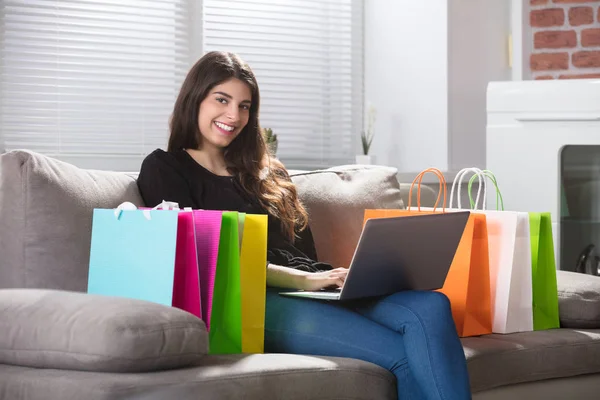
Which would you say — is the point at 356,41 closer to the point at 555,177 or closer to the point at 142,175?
the point at 555,177

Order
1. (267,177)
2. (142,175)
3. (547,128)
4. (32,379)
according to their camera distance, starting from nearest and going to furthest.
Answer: (32,379)
(142,175)
(267,177)
(547,128)

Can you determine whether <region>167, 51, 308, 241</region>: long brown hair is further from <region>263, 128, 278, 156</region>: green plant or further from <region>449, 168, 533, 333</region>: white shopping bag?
<region>263, 128, 278, 156</region>: green plant

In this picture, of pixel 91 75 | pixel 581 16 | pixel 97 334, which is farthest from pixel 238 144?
pixel 581 16

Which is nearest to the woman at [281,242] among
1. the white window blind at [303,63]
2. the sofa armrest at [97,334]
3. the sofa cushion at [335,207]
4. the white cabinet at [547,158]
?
the sofa cushion at [335,207]

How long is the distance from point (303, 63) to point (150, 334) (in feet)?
8.61

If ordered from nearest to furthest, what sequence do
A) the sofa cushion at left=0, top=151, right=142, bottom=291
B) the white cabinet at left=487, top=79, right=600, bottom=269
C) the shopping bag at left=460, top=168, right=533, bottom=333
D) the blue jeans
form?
the blue jeans < the sofa cushion at left=0, top=151, right=142, bottom=291 < the shopping bag at left=460, top=168, right=533, bottom=333 < the white cabinet at left=487, top=79, right=600, bottom=269

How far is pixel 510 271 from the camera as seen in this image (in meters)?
2.49

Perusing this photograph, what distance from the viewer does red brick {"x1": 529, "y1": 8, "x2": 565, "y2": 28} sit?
4004 millimetres

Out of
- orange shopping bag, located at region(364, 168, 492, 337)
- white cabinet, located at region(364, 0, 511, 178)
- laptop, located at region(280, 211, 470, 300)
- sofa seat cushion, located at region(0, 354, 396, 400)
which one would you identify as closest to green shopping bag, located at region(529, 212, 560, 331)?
orange shopping bag, located at region(364, 168, 492, 337)

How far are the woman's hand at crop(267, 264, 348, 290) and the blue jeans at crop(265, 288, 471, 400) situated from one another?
0.12 ft

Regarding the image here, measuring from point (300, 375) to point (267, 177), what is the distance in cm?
88

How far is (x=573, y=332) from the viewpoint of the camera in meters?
2.53

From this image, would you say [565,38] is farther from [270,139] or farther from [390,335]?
[390,335]

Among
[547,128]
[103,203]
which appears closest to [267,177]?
[103,203]
